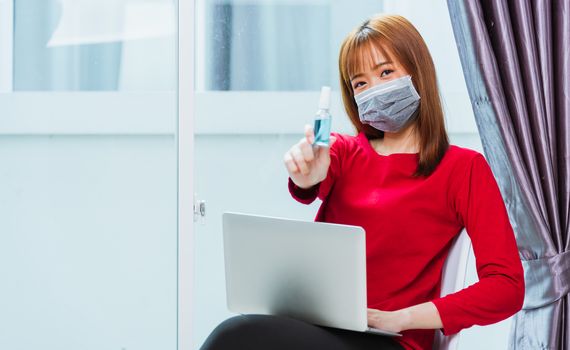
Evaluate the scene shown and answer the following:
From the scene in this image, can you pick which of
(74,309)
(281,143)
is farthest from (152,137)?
(74,309)

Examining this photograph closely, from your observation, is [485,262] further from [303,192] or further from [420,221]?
[303,192]

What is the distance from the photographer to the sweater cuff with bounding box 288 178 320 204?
1494mm

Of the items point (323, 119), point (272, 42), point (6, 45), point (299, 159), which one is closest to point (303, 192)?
point (299, 159)

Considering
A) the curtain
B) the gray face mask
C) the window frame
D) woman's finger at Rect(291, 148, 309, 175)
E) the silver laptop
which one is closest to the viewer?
the silver laptop

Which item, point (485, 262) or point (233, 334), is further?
point (485, 262)

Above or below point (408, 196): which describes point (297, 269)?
below

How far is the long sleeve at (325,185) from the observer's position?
1.50 metres

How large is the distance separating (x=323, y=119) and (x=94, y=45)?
125cm

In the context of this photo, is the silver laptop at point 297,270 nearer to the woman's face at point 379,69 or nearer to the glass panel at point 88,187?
the woman's face at point 379,69

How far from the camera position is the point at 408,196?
1482mm

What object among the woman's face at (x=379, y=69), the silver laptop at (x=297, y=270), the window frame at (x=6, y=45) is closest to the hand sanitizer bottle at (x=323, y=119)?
the silver laptop at (x=297, y=270)

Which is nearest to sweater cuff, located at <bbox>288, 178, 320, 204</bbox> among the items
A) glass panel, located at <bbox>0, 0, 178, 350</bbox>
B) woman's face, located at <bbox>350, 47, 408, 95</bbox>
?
woman's face, located at <bbox>350, 47, 408, 95</bbox>

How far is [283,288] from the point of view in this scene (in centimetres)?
133

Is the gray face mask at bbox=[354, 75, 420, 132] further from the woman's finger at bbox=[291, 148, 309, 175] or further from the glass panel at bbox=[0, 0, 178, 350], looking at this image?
the glass panel at bbox=[0, 0, 178, 350]
